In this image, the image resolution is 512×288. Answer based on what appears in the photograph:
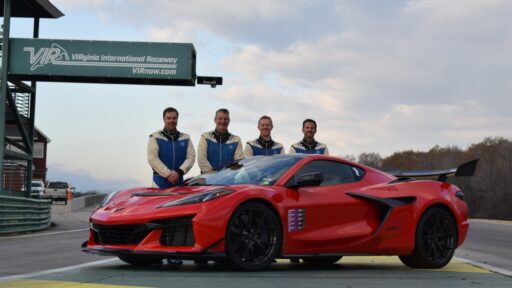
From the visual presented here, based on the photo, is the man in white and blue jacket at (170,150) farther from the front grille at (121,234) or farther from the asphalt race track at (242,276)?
the front grille at (121,234)

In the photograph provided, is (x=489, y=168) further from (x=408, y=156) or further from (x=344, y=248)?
(x=344, y=248)

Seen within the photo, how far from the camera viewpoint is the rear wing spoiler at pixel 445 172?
8.40 metres

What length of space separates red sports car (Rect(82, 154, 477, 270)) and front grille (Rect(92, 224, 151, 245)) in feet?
0.03

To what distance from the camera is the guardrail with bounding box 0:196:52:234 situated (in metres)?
16.7

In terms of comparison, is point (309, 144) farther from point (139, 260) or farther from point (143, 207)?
point (143, 207)

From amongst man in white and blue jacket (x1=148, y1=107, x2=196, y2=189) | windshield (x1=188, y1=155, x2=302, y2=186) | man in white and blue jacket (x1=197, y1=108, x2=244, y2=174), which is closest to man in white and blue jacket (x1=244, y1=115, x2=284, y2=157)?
man in white and blue jacket (x1=197, y1=108, x2=244, y2=174)

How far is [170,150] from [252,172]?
1.92 metres

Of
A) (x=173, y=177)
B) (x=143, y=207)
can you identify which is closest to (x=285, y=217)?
(x=143, y=207)

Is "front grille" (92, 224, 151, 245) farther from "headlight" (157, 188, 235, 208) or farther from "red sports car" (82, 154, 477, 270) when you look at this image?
"headlight" (157, 188, 235, 208)

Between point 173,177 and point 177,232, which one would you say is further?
point 173,177

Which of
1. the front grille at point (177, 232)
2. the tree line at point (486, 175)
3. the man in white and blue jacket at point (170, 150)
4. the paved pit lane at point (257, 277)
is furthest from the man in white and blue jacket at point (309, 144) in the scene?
the tree line at point (486, 175)

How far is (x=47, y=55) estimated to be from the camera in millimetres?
29562

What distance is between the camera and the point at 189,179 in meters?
8.45

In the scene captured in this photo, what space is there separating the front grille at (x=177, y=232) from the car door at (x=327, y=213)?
1082 mm
